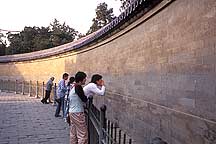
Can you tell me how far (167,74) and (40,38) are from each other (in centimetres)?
3355

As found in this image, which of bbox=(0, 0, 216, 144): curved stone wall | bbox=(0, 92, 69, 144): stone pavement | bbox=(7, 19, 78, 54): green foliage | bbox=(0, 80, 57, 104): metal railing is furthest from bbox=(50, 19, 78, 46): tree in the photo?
bbox=(0, 0, 216, 144): curved stone wall

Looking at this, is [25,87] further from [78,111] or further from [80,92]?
[80,92]

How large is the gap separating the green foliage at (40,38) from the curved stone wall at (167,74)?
26876 millimetres

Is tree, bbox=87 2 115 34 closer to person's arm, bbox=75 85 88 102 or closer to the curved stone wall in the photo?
the curved stone wall

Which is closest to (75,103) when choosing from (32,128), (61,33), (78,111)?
(78,111)

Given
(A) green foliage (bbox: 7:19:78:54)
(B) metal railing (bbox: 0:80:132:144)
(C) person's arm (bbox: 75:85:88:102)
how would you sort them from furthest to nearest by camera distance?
(A) green foliage (bbox: 7:19:78:54) → (C) person's arm (bbox: 75:85:88:102) → (B) metal railing (bbox: 0:80:132:144)

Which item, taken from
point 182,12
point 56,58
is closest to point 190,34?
point 182,12

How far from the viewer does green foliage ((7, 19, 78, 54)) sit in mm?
35875

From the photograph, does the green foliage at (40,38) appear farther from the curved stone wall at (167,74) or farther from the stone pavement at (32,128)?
the curved stone wall at (167,74)

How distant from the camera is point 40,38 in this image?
37594 mm

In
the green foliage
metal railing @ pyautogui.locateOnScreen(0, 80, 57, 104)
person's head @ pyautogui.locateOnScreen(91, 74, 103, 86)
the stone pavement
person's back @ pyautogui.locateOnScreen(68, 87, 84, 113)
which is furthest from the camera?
the green foliage

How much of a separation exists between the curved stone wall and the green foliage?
88.2 feet

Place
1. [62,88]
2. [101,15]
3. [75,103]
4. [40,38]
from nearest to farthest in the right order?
[75,103], [62,88], [101,15], [40,38]

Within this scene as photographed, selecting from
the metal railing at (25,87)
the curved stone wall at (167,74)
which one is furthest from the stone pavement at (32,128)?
the metal railing at (25,87)
